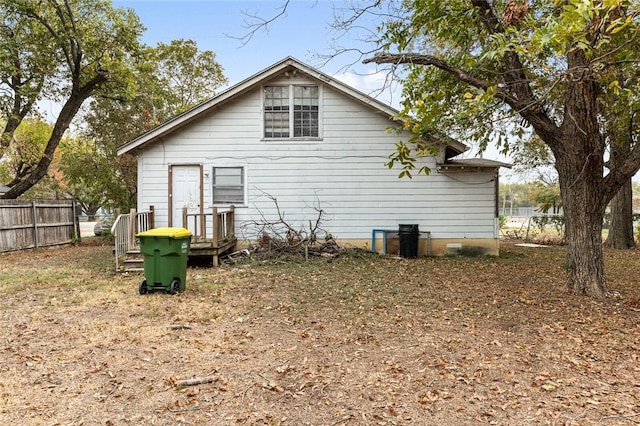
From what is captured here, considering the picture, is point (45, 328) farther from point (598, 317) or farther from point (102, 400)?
point (598, 317)

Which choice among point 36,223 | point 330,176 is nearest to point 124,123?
point 36,223

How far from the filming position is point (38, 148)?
18641mm

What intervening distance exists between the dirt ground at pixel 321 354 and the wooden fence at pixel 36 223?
6.47m

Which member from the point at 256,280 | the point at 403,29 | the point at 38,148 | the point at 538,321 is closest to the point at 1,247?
the point at 38,148

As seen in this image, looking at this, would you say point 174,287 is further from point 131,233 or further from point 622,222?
point 622,222

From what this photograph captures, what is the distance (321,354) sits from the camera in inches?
167

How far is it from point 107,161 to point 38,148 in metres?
3.77

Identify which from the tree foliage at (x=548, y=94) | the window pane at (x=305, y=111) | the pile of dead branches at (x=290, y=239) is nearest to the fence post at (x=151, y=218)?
the pile of dead branches at (x=290, y=239)

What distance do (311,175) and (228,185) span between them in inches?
92.9

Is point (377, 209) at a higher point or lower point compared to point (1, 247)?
higher

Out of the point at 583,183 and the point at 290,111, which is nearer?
the point at 583,183

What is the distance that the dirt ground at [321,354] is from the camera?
3154mm

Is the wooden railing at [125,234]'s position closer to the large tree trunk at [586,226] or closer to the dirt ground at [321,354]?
the dirt ground at [321,354]

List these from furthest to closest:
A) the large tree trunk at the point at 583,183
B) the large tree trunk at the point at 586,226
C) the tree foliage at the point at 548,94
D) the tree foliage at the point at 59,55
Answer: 1. the tree foliage at the point at 59,55
2. the large tree trunk at the point at 586,226
3. the large tree trunk at the point at 583,183
4. the tree foliage at the point at 548,94
